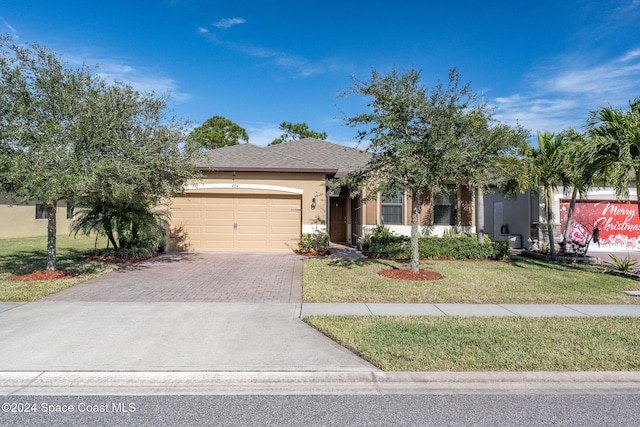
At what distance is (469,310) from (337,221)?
12832 mm

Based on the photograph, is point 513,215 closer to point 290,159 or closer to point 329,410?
point 290,159

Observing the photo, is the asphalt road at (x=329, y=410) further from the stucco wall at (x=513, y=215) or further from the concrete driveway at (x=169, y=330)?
the stucco wall at (x=513, y=215)

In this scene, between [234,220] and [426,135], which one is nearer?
[426,135]

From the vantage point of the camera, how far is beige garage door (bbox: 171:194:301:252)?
1528cm

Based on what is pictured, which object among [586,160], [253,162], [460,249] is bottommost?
[460,249]

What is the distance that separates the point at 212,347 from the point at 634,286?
31.0 feet

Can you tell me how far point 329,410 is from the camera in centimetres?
361

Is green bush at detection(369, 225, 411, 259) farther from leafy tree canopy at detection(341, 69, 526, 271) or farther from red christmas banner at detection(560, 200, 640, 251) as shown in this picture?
red christmas banner at detection(560, 200, 640, 251)

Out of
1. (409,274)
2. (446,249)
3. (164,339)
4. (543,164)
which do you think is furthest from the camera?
(446,249)

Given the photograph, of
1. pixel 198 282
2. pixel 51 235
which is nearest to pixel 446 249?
pixel 198 282

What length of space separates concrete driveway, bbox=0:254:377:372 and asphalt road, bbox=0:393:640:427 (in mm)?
583

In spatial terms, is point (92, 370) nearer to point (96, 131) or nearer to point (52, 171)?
point (52, 171)

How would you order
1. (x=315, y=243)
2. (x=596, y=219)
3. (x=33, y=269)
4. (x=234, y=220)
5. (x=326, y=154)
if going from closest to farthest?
(x=33, y=269), (x=315, y=243), (x=234, y=220), (x=596, y=219), (x=326, y=154)

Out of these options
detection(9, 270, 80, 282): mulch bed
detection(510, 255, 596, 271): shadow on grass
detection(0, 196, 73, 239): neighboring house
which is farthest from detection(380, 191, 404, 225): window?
detection(0, 196, 73, 239): neighboring house
